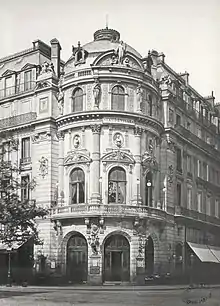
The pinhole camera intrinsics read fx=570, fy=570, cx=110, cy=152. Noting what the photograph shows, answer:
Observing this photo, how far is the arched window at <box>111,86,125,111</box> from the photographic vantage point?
378cm

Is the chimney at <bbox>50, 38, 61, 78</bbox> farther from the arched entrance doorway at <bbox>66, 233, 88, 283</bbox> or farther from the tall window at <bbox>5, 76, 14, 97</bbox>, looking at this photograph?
the arched entrance doorway at <bbox>66, 233, 88, 283</bbox>

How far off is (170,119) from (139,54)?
41cm

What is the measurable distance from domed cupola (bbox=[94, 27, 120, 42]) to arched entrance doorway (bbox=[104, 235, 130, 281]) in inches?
48.6

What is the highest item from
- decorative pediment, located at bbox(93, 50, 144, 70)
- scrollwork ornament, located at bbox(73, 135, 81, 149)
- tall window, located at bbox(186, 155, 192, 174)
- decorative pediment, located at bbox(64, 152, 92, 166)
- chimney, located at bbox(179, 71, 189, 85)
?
decorative pediment, located at bbox(93, 50, 144, 70)

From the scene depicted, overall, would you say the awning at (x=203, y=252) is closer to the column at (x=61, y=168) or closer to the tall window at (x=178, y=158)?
the tall window at (x=178, y=158)

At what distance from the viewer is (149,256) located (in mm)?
3184

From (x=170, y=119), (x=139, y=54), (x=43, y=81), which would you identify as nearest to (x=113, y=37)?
(x=139, y=54)

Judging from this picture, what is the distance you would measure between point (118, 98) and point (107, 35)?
976mm

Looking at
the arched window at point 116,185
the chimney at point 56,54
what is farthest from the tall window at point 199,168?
the arched window at point 116,185

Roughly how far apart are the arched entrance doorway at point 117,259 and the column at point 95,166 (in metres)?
0.38

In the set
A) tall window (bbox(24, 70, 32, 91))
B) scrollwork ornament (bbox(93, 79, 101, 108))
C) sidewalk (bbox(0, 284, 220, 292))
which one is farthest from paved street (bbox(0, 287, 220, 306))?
scrollwork ornament (bbox(93, 79, 101, 108))

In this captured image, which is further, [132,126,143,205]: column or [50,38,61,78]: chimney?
[132,126,143,205]: column

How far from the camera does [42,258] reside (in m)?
3.31

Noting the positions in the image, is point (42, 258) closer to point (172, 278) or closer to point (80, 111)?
point (172, 278)
